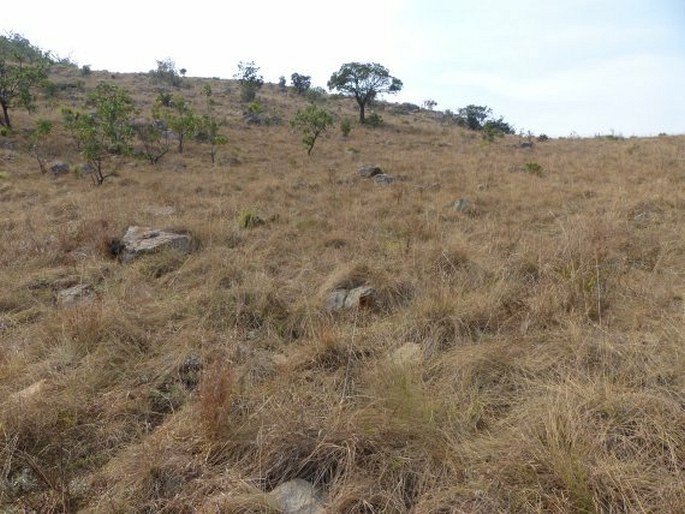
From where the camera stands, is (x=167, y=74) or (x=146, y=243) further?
(x=167, y=74)

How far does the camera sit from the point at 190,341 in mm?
3336

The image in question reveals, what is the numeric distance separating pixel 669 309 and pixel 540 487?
2236 millimetres

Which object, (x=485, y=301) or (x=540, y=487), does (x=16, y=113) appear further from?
(x=540, y=487)

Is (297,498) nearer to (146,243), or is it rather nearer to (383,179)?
(146,243)

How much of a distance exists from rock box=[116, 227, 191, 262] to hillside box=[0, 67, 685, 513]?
0.15 metres

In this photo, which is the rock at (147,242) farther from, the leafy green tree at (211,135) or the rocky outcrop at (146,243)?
the leafy green tree at (211,135)

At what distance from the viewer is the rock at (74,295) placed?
13.5 ft

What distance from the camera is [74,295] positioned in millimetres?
4285

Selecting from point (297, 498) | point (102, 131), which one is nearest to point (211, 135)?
point (102, 131)

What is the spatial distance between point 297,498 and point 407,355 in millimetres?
1248

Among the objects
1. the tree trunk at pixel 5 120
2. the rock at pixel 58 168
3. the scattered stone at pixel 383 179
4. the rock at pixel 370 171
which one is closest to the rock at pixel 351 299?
the scattered stone at pixel 383 179

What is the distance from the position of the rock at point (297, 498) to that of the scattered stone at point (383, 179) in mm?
9105

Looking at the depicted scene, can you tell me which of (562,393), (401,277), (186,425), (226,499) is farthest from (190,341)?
(562,393)

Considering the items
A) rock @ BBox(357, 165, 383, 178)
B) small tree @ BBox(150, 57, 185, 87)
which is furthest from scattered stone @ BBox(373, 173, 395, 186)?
small tree @ BBox(150, 57, 185, 87)
